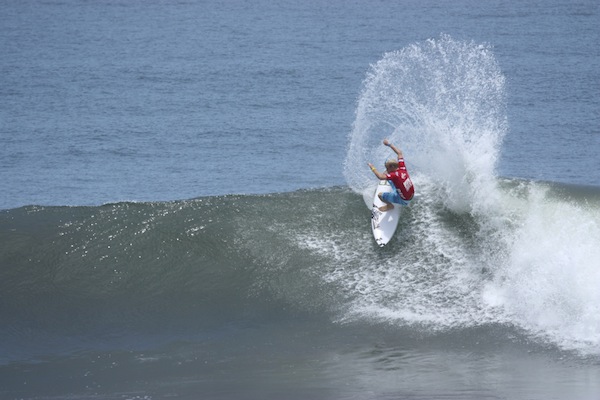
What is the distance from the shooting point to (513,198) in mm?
16969

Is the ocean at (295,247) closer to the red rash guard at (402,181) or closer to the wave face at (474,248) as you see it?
the wave face at (474,248)

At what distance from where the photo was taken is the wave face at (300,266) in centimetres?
1443

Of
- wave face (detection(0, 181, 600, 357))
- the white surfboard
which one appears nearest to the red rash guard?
the white surfboard

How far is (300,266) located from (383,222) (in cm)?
150

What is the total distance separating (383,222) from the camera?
52.6 ft

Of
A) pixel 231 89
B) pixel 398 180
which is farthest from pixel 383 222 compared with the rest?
pixel 231 89

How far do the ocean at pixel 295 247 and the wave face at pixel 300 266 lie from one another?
35mm

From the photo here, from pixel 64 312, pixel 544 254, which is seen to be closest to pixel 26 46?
pixel 64 312

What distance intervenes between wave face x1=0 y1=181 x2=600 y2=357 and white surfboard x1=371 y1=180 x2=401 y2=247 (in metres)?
0.17

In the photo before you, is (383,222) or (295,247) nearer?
(383,222)

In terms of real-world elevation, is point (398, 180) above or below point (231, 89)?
below

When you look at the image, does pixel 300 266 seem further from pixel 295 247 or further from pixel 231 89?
pixel 231 89

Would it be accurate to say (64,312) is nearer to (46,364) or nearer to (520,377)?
(46,364)

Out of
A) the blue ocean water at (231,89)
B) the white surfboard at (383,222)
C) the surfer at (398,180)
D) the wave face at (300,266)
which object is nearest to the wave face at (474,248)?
the wave face at (300,266)
